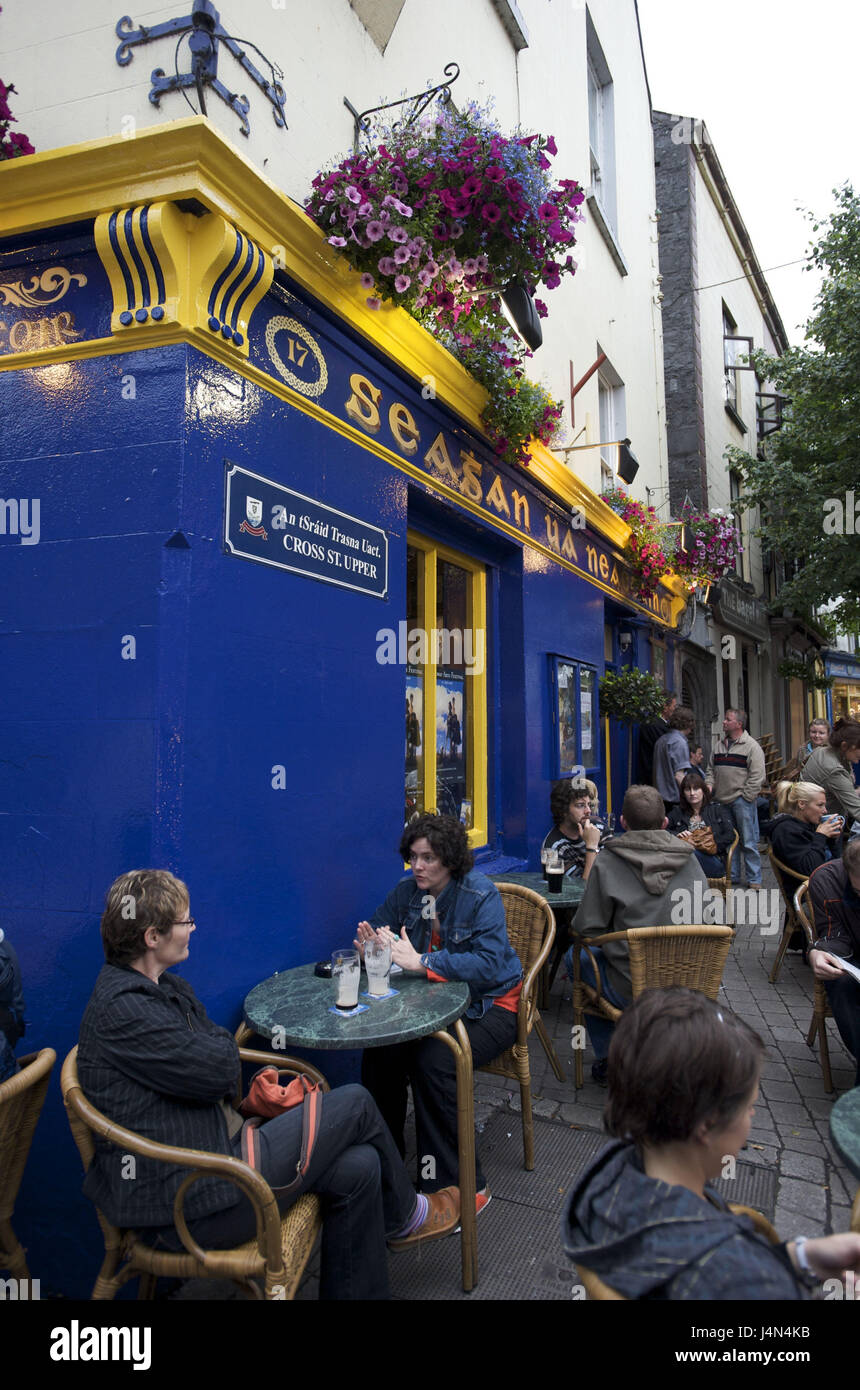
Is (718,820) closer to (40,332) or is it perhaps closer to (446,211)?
(446,211)

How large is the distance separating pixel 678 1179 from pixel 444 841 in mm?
1866

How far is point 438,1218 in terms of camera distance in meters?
2.67

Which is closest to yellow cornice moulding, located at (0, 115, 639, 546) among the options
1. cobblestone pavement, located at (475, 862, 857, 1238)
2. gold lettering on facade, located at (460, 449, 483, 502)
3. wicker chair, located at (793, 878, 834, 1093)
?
gold lettering on facade, located at (460, 449, 483, 502)

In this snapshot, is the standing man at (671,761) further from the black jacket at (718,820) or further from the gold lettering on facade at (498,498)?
the gold lettering on facade at (498,498)

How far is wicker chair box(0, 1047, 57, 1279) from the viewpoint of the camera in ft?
6.66

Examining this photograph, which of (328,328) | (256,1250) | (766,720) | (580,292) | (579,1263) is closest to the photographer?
Answer: (579,1263)

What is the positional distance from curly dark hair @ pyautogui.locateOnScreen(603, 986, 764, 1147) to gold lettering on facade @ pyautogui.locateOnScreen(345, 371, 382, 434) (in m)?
3.17

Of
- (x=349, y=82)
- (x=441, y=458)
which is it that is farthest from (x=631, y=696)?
(x=349, y=82)

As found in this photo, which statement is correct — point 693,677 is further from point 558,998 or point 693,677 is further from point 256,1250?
point 256,1250

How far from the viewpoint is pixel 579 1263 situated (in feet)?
4.42

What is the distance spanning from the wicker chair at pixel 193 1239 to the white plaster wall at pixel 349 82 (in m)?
3.34

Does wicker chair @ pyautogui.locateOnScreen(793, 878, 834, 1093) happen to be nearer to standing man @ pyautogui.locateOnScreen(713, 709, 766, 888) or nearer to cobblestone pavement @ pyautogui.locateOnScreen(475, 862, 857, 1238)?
cobblestone pavement @ pyautogui.locateOnScreen(475, 862, 857, 1238)
